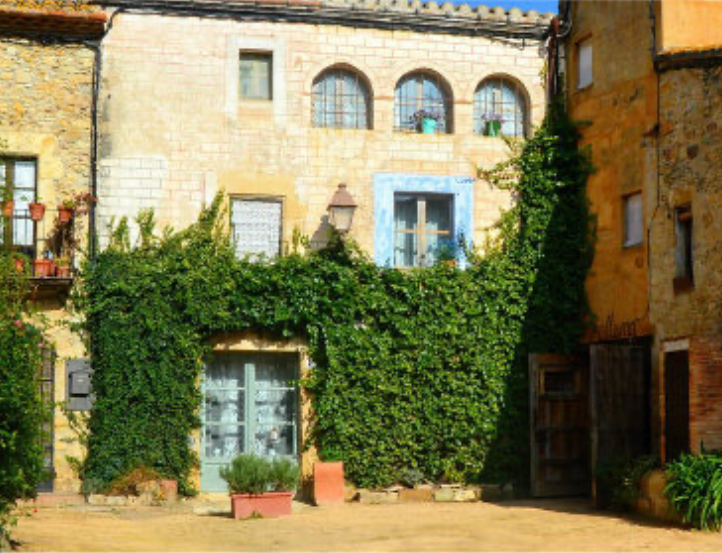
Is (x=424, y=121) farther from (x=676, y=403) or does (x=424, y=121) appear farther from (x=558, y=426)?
(x=676, y=403)

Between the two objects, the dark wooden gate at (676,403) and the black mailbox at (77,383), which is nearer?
the dark wooden gate at (676,403)

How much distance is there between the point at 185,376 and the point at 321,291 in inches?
95.5

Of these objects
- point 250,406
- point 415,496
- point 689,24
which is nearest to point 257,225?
point 250,406

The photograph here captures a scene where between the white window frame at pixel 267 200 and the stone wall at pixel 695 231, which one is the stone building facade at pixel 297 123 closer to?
the white window frame at pixel 267 200

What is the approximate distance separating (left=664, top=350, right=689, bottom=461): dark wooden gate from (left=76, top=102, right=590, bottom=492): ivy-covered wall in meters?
3.10

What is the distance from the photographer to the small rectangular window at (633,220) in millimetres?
20172

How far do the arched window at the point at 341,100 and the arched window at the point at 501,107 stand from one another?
1859mm

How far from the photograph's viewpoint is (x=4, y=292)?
14094 millimetres

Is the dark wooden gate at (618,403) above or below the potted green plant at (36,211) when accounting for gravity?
below

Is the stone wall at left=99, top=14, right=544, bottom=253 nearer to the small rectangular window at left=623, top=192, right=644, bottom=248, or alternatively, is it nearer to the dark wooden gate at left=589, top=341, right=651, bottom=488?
the small rectangular window at left=623, top=192, right=644, bottom=248

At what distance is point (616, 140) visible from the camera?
2073 centimetres

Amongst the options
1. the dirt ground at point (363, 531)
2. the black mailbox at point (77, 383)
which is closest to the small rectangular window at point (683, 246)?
the dirt ground at point (363, 531)

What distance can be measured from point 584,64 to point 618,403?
5.72m

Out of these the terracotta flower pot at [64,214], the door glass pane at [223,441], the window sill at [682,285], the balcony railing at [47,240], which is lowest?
the door glass pane at [223,441]
